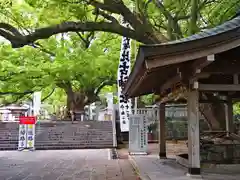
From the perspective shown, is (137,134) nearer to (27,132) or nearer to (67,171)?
(67,171)

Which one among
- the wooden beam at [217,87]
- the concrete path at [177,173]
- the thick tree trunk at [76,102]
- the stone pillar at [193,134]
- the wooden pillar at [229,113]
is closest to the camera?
the stone pillar at [193,134]

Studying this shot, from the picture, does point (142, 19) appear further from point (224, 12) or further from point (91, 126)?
point (91, 126)

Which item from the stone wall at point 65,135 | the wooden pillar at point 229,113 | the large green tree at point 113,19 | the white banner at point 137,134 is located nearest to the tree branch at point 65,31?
the large green tree at point 113,19

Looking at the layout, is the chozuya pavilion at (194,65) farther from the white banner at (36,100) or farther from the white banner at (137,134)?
the white banner at (36,100)

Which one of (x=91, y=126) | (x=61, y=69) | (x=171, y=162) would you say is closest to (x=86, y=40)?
(x=61, y=69)

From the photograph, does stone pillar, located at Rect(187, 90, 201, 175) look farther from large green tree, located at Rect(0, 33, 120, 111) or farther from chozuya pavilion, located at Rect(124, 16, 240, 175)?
large green tree, located at Rect(0, 33, 120, 111)

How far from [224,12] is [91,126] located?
1315 cm

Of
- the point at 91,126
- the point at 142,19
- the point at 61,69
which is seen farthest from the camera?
the point at 91,126

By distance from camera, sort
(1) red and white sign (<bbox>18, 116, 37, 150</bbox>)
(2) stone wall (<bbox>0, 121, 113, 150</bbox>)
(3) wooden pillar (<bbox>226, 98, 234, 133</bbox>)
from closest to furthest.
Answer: (3) wooden pillar (<bbox>226, 98, 234, 133</bbox>)
(1) red and white sign (<bbox>18, 116, 37, 150</bbox>)
(2) stone wall (<bbox>0, 121, 113, 150</bbox>)

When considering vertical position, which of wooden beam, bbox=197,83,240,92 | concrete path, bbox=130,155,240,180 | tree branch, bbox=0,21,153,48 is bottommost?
concrete path, bbox=130,155,240,180

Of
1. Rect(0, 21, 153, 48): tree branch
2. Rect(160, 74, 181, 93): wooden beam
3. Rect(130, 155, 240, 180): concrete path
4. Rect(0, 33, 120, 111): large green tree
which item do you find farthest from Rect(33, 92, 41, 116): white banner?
Rect(130, 155, 240, 180): concrete path

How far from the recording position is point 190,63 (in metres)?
7.29

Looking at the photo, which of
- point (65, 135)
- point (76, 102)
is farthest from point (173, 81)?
point (76, 102)

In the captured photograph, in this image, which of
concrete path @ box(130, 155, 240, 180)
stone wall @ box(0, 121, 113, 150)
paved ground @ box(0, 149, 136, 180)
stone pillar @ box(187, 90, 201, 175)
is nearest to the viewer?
stone pillar @ box(187, 90, 201, 175)
